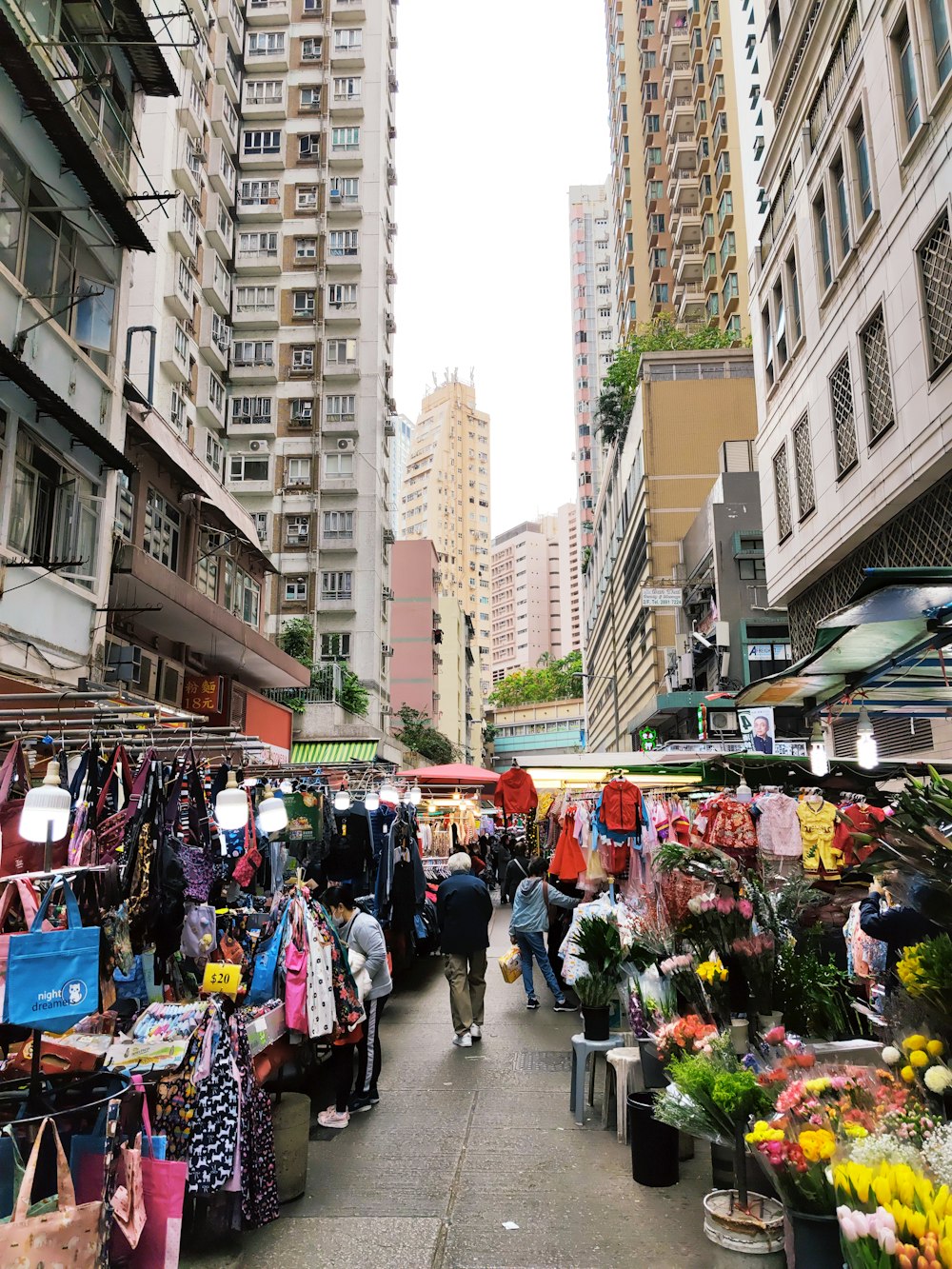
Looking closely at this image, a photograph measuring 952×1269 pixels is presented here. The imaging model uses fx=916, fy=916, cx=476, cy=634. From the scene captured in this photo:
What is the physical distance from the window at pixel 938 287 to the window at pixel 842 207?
330 cm

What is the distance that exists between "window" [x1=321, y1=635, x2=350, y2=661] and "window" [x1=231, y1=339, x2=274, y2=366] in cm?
1308

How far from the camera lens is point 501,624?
596ft

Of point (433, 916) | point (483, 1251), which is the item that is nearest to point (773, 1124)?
point (483, 1251)

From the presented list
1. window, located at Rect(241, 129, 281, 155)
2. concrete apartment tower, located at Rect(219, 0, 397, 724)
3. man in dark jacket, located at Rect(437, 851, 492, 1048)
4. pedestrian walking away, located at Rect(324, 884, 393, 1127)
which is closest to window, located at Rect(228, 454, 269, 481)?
concrete apartment tower, located at Rect(219, 0, 397, 724)

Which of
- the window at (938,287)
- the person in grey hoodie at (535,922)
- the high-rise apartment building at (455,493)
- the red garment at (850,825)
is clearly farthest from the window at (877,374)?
the high-rise apartment building at (455,493)

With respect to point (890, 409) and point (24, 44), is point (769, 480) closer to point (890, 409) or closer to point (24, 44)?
point (890, 409)

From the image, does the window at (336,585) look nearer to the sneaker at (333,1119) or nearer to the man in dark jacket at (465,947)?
the man in dark jacket at (465,947)

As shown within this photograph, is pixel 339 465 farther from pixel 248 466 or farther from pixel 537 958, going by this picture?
pixel 537 958

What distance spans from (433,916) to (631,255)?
2516 inches

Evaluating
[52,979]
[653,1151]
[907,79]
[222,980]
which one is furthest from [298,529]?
[52,979]

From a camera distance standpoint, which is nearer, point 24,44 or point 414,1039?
point 414,1039

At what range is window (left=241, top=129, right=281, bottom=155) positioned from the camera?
4381 centimetres

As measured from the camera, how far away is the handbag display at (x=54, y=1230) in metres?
3.46

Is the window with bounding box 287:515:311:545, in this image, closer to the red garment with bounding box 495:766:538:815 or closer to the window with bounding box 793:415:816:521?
the window with bounding box 793:415:816:521
